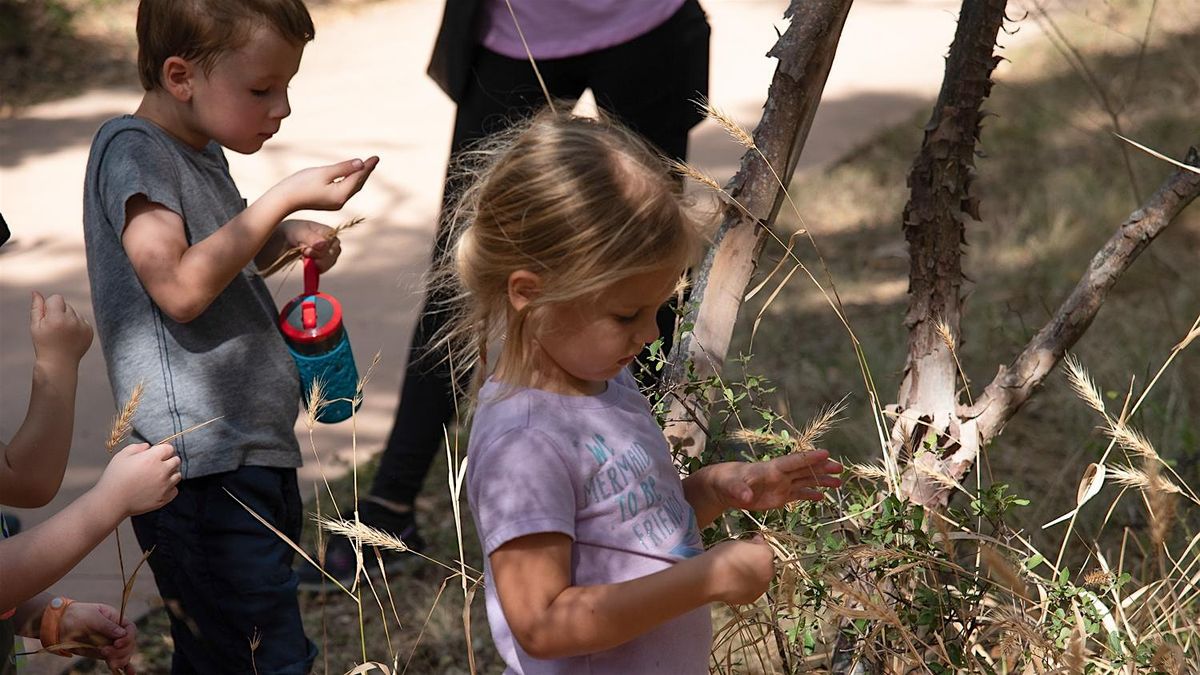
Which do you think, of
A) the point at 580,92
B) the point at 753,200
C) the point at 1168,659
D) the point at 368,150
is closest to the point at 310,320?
the point at 753,200

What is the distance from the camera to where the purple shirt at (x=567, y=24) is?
3033 millimetres

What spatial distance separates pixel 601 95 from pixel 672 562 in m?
1.64

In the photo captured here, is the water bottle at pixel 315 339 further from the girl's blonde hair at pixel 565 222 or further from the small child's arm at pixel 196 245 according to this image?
the girl's blonde hair at pixel 565 222

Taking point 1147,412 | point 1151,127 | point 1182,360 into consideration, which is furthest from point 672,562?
point 1151,127

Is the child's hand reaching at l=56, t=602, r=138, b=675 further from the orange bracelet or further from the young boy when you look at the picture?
the young boy

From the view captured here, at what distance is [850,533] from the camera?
7.13 ft

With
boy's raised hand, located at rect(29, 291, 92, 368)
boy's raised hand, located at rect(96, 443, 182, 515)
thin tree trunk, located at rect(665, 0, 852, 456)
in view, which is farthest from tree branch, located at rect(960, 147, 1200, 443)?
boy's raised hand, located at rect(29, 291, 92, 368)

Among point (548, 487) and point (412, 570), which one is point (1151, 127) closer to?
point (412, 570)

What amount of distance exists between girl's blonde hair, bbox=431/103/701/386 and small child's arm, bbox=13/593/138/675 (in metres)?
0.74

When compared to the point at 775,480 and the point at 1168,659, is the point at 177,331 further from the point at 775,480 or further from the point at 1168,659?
the point at 1168,659

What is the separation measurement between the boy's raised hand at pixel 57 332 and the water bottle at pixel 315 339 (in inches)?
21.0

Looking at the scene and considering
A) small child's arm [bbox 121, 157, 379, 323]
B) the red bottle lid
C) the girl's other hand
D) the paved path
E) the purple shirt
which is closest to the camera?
the girl's other hand

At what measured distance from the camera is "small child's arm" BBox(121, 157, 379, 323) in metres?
2.03

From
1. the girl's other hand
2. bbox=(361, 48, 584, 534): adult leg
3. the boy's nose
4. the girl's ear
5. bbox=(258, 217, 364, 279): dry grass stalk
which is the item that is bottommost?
bbox=(361, 48, 584, 534): adult leg
